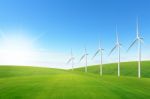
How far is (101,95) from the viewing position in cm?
2619

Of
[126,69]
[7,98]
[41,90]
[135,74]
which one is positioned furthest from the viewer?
[126,69]

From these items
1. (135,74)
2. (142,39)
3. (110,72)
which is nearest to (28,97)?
(142,39)

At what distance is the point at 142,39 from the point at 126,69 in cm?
3227

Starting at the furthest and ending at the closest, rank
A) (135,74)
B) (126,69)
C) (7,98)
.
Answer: (126,69) < (135,74) < (7,98)

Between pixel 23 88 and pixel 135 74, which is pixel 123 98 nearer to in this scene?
pixel 23 88

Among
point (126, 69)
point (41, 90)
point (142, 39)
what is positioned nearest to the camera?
point (41, 90)

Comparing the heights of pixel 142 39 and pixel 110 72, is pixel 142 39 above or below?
above

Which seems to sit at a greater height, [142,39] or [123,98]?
[142,39]

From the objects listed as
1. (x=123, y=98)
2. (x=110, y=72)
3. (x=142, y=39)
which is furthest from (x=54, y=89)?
(x=110, y=72)

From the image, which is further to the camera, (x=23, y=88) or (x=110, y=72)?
(x=110, y=72)

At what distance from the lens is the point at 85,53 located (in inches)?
3489

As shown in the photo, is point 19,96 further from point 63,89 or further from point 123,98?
point 123,98

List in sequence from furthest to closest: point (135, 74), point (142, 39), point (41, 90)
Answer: point (135, 74) → point (142, 39) → point (41, 90)

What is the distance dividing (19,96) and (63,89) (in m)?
5.17
